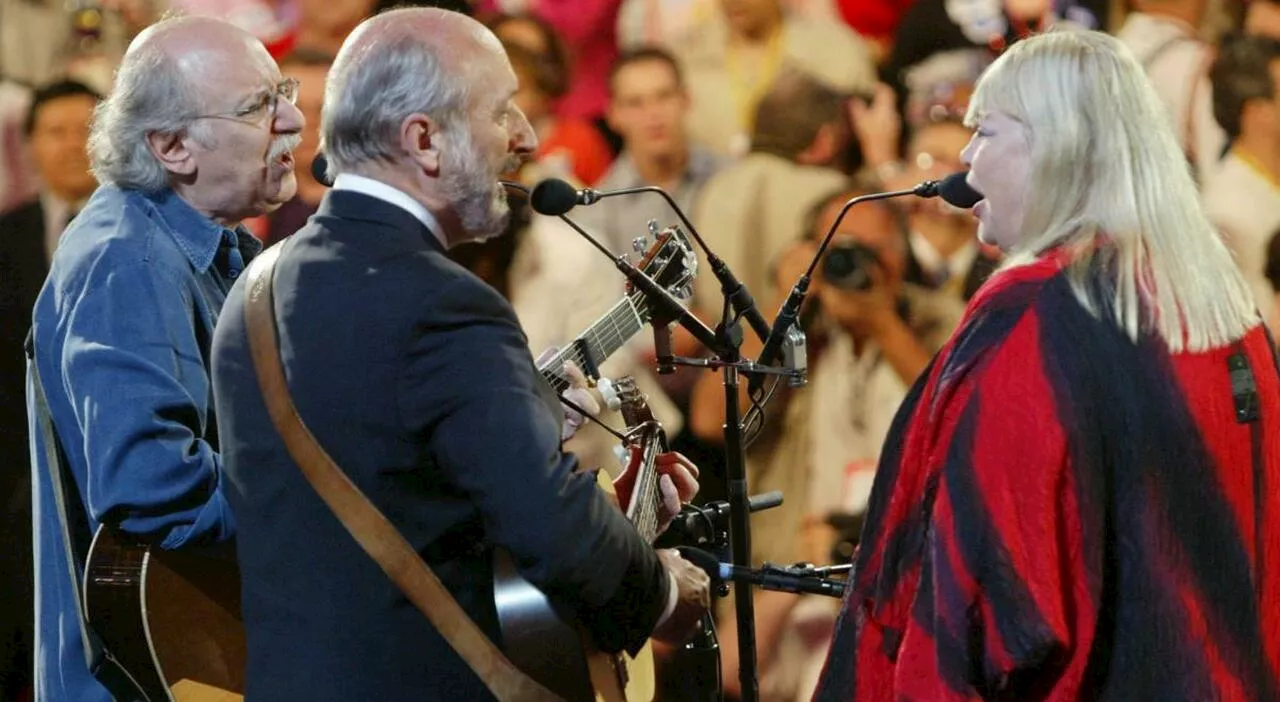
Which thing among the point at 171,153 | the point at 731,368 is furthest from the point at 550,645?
the point at 171,153

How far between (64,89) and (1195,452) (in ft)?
14.6

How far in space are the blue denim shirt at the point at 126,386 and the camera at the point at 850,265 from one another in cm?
269

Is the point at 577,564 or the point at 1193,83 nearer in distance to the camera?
the point at 577,564

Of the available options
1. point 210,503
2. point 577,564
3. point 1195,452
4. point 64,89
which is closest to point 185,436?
point 210,503

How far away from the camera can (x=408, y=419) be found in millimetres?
2012

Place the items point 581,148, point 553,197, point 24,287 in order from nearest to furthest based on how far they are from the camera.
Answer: point 553,197 → point 581,148 → point 24,287

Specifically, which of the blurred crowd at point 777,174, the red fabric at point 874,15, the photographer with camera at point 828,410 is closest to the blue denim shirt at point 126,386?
the blurred crowd at point 777,174

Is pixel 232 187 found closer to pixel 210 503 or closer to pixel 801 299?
pixel 210 503

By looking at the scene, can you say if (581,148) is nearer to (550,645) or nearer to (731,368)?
(731,368)

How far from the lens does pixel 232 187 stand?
2.90 meters

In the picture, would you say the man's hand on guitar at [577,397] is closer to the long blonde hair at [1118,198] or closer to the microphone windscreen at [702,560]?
the microphone windscreen at [702,560]

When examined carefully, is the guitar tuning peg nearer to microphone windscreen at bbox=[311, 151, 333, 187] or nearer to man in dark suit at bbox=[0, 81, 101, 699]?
microphone windscreen at bbox=[311, 151, 333, 187]

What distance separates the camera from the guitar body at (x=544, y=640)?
2137mm

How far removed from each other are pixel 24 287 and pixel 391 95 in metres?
3.73
